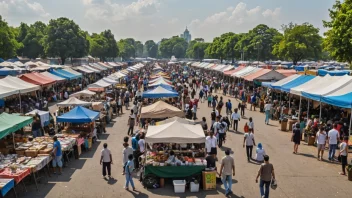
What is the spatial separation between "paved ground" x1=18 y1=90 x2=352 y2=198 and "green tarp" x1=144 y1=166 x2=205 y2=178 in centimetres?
44

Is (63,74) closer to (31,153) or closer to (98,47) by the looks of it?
(31,153)

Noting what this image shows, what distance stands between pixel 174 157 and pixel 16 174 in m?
4.57

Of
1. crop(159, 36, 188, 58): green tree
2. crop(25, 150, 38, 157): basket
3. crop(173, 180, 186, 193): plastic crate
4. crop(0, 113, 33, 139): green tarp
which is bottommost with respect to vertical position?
crop(173, 180, 186, 193): plastic crate

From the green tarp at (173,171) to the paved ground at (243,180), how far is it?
17.3 inches

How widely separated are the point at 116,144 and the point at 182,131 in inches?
216

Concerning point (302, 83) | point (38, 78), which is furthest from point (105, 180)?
point (38, 78)

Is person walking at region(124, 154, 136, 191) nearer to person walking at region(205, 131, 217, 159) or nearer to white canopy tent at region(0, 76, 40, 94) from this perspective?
person walking at region(205, 131, 217, 159)

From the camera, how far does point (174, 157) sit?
397 inches

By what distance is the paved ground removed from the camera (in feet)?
30.9

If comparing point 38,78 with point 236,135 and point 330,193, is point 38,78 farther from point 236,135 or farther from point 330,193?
point 330,193

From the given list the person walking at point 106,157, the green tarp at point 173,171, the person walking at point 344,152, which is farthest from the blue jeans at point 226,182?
the person walking at point 344,152

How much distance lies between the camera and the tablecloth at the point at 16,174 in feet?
A: 28.8

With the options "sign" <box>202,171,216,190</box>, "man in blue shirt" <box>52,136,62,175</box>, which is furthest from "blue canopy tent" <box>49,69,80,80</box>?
"sign" <box>202,171,216,190</box>

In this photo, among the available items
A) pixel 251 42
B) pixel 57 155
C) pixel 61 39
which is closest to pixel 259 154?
pixel 57 155
